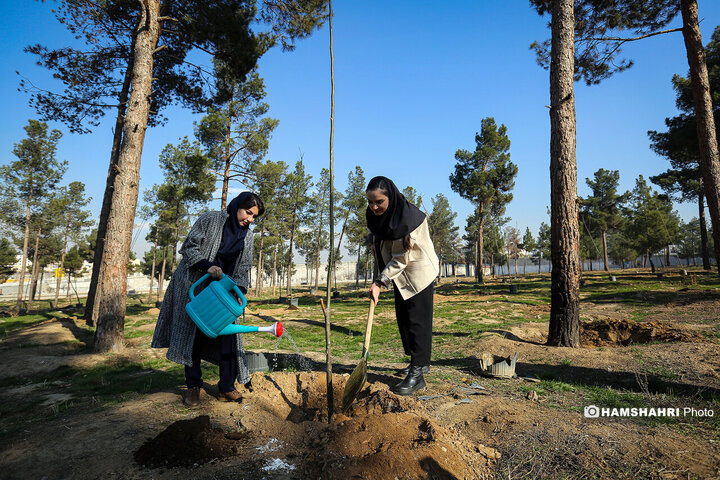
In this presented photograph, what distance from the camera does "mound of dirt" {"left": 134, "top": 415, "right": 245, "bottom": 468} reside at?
1.89 meters

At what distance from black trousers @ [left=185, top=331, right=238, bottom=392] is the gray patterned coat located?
4cm

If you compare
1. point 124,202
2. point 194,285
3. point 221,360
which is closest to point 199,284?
point 194,285

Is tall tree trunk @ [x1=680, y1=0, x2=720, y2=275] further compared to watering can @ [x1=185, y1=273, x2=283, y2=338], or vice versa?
tall tree trunk @ [x1=680, y1=0, x2=720, y2=275]

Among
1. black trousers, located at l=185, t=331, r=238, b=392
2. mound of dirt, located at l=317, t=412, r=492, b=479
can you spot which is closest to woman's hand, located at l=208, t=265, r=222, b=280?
black trousers, located at l=185, t=331, r=238, b=392

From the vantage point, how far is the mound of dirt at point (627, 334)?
15.6 feet

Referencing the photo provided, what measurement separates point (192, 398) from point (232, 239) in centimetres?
131

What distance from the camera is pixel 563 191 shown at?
4.95 m

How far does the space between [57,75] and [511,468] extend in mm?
12777

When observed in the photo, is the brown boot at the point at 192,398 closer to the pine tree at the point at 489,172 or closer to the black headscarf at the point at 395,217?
the black headscarf at the point at 395,217

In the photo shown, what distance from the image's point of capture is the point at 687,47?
7387 mm

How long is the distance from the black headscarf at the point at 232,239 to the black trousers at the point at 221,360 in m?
0.60

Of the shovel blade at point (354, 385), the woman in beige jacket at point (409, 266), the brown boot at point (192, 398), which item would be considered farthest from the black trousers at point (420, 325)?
the brown boot at point (192, 398)

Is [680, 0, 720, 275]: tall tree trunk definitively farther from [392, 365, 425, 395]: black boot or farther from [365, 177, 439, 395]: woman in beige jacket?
[392, 365, 425, 395]: black boot

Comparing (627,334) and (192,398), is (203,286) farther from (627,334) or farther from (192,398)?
(627,334)
